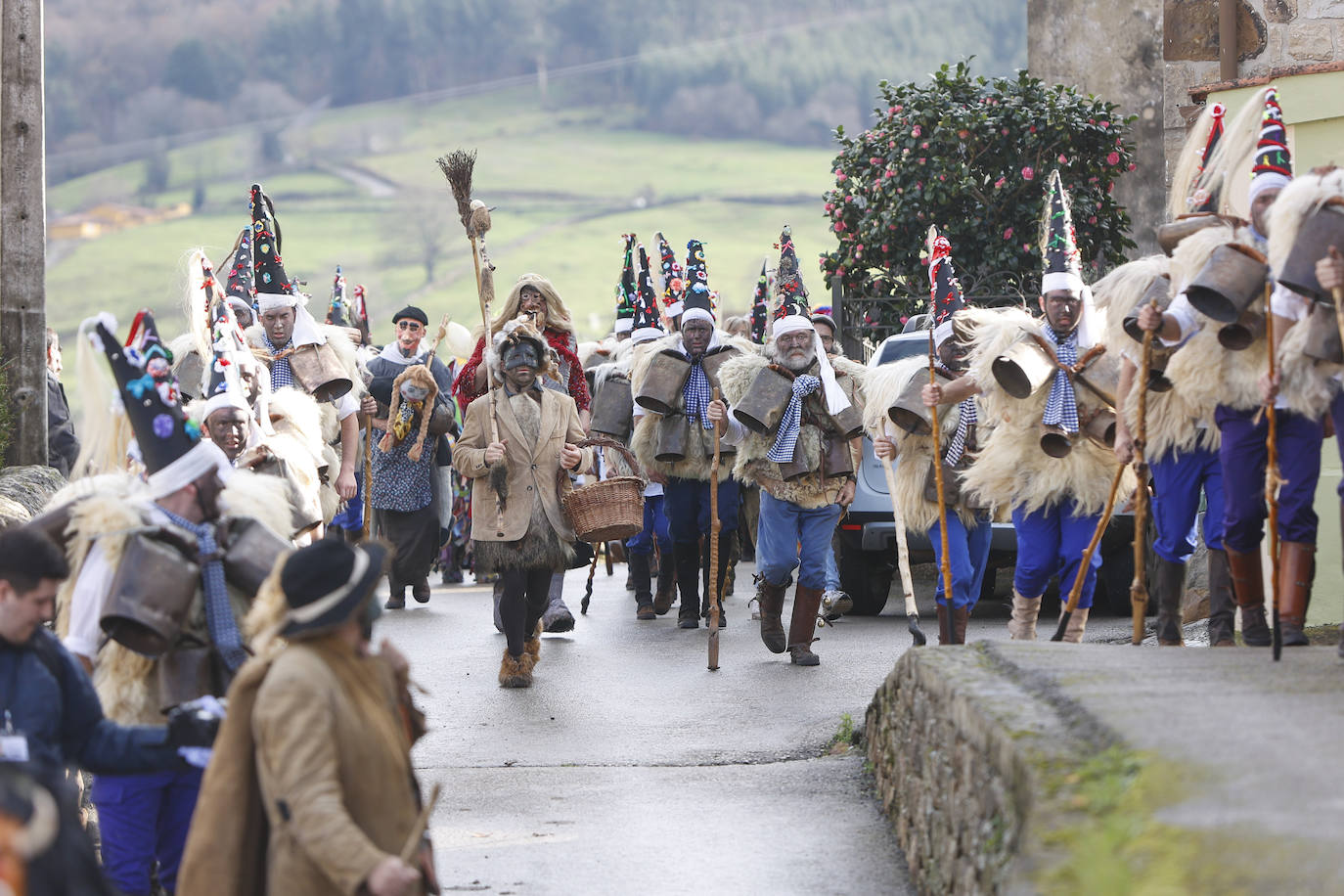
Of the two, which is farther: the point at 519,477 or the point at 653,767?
the point at 519,477

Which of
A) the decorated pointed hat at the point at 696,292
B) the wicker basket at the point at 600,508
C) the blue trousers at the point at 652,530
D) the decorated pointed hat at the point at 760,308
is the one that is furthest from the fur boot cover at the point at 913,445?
the decorated pointed hat at the point at 760,308

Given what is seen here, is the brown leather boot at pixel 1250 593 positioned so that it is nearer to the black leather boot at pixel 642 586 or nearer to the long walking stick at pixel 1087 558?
the long walking stick at pixel 1087 558

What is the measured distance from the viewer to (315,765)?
394 cm

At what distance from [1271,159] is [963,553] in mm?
3253

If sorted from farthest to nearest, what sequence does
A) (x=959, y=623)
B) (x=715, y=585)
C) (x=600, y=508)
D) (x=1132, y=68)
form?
(x=1132, y=68), (x=715, y=585), (x=600, y=508), (x=959, y=623)

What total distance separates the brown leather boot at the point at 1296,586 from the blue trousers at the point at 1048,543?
1840 mm

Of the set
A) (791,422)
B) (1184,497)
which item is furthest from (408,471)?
(1184,497)

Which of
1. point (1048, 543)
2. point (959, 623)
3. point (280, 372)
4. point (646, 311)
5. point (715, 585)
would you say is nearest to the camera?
point (1048, 543)

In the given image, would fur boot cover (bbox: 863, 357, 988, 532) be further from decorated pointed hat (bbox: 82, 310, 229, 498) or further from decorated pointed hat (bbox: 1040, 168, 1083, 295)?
decorated pointed hat (bbox: 82, 310, 229, 498)

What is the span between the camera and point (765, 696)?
9.20 m

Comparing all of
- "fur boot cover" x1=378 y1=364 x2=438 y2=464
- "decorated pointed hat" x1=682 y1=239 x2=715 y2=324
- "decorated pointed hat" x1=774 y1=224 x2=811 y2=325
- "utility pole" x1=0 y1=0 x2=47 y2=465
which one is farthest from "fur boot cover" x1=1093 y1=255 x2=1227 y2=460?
"utility pole" x1=0 y1=0 x2=47 y2=465

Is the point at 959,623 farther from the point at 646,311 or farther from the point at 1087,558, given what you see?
the point at 646,311

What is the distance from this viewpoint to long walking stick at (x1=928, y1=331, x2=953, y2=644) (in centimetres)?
902

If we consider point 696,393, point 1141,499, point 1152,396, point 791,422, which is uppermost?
point 1152,396
